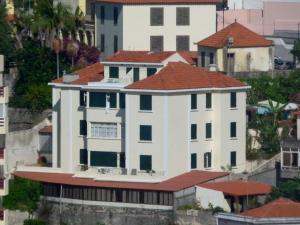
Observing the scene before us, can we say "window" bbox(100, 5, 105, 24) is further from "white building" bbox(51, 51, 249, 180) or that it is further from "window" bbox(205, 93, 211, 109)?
"window" bbox(205, 93, 211, 109)

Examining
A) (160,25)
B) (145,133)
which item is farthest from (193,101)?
(160,25)

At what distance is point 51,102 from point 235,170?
12077 millimetres

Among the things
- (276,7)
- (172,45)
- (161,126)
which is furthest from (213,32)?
(161,126)

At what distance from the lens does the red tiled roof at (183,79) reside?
122 m

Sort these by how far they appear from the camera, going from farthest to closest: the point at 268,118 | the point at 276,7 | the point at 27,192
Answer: the point at 276,7, the point at 268,118, the point at 27,192

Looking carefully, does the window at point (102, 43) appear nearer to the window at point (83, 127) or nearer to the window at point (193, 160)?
the window at point (83, 127)

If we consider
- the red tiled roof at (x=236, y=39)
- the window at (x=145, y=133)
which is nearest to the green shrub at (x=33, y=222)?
the window at (x=145, y=133)

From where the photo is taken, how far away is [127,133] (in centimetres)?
12200

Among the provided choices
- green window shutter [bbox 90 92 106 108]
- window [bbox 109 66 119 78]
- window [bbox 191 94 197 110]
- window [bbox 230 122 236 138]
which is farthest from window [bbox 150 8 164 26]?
window [bbox 191 94 197 110]

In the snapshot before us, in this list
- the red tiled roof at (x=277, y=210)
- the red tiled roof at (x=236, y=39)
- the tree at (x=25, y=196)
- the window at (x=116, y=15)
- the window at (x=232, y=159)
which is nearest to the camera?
the red tiled roof at (x=277, y=210)

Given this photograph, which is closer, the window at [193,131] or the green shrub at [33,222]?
the green shrub at [33,222]

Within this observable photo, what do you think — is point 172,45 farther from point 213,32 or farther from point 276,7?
point 276,7

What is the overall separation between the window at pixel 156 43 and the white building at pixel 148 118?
15.7 metres

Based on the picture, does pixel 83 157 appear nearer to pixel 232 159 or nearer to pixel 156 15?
pixel 232 159
